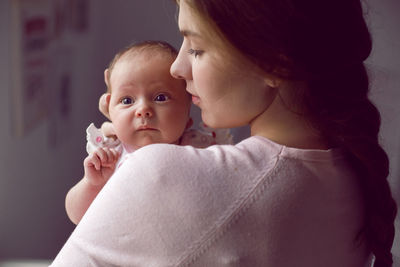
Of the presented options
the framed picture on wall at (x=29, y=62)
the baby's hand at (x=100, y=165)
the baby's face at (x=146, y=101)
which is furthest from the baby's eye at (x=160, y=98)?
the framed picture on wall at (x=29, y=62)

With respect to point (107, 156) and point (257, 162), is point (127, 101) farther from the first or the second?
point (257, 162)

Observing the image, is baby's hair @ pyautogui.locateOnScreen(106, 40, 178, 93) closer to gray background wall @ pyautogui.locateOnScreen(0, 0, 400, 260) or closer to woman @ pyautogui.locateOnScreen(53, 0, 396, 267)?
woman @ pyautogui.locateOnScreen(53, 0, 396, 267)

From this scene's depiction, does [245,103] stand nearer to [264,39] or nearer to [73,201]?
[264,39]

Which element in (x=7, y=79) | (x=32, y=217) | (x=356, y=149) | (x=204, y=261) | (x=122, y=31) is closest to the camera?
(x=204, y=261)

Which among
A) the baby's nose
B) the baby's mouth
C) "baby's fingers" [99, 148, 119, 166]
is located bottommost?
"baby's fingers" [99, 148, 119, 166]

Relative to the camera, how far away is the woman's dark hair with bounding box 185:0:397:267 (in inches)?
27.2

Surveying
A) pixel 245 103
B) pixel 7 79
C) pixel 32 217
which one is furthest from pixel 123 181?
pixel 32 217

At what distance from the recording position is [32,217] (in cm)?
257

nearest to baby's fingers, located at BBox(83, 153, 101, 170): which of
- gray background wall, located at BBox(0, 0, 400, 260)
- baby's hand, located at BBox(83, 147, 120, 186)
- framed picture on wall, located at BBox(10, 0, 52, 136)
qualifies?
baby's hand, located at BBox(83, 147, 120, 186)

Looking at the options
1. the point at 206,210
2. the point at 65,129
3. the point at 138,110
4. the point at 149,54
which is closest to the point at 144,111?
the point at 138,110

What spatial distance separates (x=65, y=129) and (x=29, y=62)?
64cm

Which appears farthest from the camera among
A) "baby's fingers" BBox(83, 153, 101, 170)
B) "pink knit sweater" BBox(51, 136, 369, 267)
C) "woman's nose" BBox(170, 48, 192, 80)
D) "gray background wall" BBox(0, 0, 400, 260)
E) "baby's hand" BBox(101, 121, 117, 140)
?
"gray background wall" BBox(0, 0, 400, 260)

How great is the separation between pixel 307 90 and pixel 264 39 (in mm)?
109

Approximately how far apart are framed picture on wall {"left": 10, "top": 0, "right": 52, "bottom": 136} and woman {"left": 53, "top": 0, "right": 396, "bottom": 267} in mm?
1589
